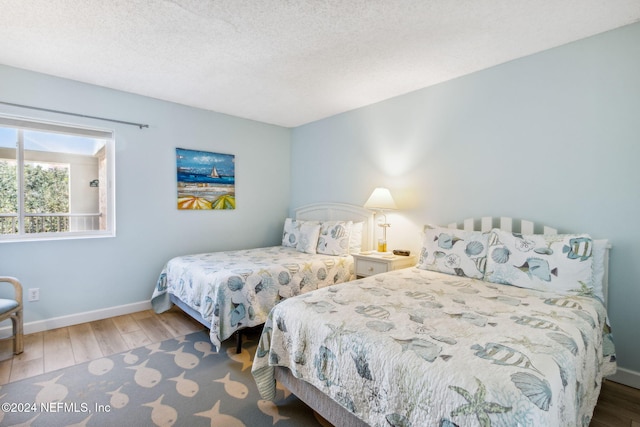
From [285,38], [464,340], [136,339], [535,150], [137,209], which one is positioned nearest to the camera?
[464,340]

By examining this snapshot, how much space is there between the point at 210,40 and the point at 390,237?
2.51 metres

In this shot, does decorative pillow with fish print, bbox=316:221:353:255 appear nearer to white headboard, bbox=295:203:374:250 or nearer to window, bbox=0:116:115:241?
white headboard, bbox=295:203:374:250

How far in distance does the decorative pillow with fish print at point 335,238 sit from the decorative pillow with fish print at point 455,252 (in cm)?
103

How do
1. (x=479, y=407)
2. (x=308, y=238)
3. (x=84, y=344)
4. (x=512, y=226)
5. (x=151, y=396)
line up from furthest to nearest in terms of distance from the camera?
(x=308, y=238)
(x=84, y=344)
(x=512, y=226)
(x=151, y=396)
(x=479, y=407)

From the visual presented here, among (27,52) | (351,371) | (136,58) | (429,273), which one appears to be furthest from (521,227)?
(27,52)

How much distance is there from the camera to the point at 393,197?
3404mm

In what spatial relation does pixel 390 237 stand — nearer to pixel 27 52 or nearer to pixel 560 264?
pixel 560 264

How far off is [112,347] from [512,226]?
3462 mm

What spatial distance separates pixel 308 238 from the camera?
12.3 ft

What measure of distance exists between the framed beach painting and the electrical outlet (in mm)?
1484

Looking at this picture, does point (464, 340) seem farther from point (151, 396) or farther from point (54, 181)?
point (54, 181)

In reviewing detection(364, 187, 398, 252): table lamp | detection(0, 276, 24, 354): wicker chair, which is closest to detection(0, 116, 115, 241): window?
detection(0, 276, 24, 354): wicker chair

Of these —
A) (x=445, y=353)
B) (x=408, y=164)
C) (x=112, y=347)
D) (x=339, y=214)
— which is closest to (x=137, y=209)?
(x=112, y=347)

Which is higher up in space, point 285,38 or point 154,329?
point 285,38
